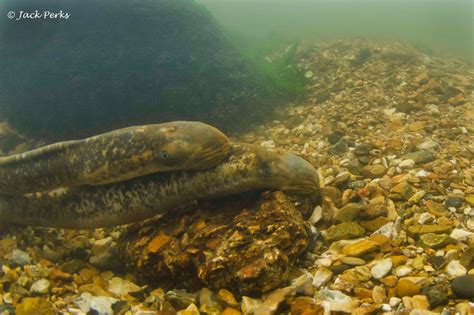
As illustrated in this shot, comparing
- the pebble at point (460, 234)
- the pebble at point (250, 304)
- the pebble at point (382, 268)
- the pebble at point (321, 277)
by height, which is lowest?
the pebble at point (250, 304)

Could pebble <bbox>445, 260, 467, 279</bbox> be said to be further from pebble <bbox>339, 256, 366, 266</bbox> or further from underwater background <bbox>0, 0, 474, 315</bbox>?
pebble <bbox>339, 256, 366, 266</bbox>

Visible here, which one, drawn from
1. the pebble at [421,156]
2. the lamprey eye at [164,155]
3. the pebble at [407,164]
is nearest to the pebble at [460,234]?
the pebble at [407,164]

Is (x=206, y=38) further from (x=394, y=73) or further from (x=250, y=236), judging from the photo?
(x=250, y=236)

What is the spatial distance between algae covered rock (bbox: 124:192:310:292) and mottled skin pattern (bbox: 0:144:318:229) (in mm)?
165

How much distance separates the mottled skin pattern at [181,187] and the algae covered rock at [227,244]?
0.16m

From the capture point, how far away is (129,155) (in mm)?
3926

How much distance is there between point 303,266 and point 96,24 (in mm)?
7510

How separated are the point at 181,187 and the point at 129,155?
2.14 ft

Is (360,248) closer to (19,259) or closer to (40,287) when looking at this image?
(40,287)

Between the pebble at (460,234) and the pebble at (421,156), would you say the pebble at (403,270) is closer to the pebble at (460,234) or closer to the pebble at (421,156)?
the pebble at (460,234)

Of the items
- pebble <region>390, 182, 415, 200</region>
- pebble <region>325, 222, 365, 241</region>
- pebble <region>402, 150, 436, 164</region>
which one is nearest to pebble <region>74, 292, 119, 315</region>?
pebble <region>325, 222, 365, 241</region>

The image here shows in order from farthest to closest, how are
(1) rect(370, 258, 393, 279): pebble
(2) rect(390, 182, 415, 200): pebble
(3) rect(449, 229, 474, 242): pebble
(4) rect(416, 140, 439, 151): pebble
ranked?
(4) rect(416, 140, 439, 151): pebble
(2) rect(390, 182, 415, 200): pebble
(3) rect(449, 229, 474, 242): pebble
(1) rect(370, 258, 393, 279): pebble

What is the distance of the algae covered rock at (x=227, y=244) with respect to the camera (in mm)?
3141

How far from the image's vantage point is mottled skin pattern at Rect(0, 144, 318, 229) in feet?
13.2
